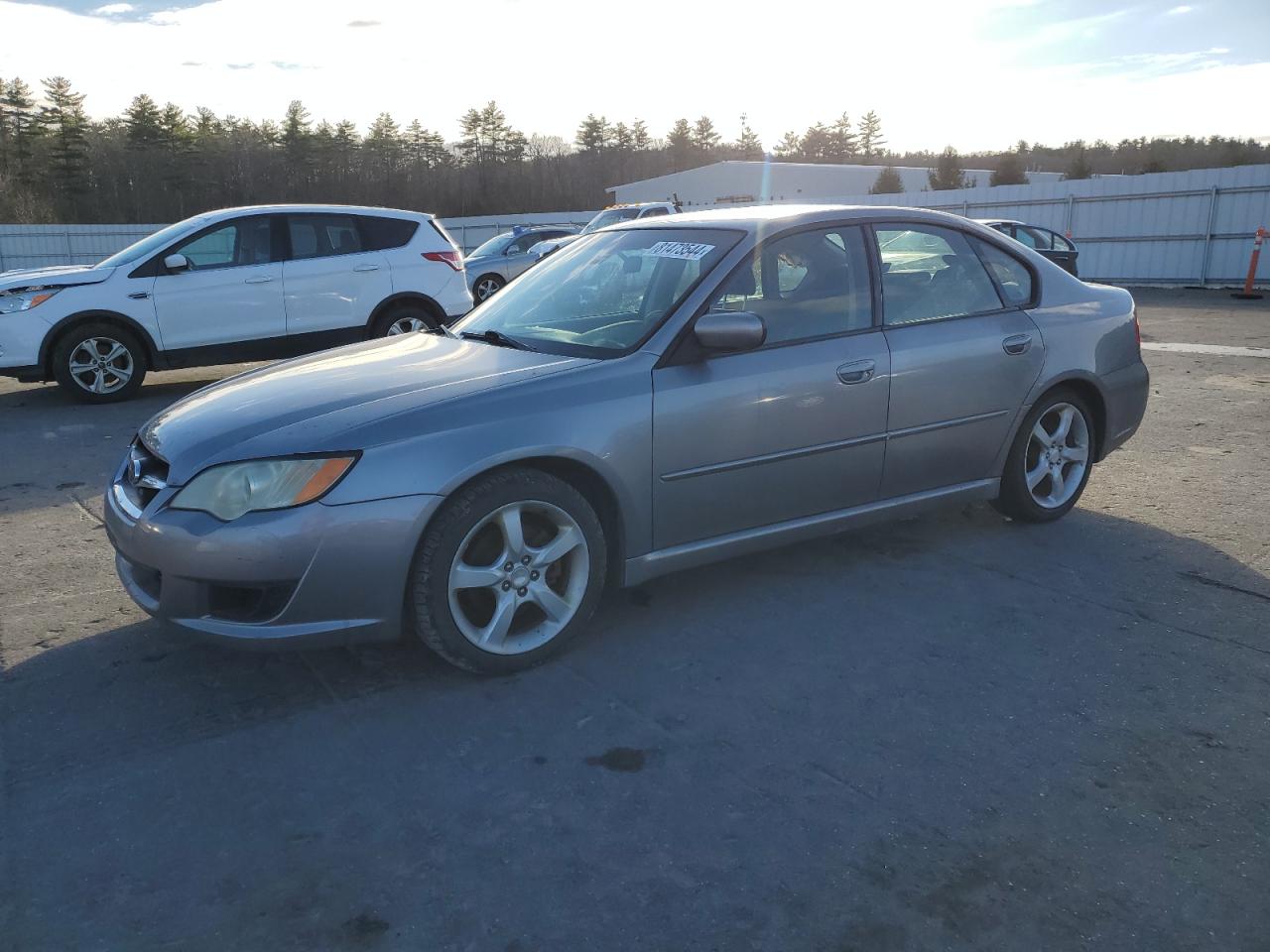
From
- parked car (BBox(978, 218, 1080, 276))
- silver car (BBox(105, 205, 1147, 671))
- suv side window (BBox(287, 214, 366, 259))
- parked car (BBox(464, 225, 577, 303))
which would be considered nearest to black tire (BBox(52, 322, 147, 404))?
suv side window (BBox(287, 214, 366, 259))

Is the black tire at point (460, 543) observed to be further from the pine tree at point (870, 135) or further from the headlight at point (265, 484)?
the pine tree at point (870, 135)

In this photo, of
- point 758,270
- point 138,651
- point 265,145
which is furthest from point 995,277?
point 265,145

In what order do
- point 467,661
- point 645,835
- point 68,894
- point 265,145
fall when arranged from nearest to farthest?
1. point 68,894
2. point 645,835
3. point 467,661
4. point 265,145

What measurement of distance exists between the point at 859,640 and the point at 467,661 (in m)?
1.44

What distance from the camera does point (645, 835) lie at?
257 cm

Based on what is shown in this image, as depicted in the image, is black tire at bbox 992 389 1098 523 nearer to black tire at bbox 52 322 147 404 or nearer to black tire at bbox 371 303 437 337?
black tire at bbox 371 303 437 337

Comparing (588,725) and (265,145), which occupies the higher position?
(265,145)

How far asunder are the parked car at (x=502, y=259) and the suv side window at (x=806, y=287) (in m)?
13.9

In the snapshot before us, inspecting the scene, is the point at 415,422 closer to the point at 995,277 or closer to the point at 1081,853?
the point at 1081,853

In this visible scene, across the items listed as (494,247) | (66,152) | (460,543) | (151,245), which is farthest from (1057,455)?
(66,152)

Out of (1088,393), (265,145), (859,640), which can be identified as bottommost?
(859,640)

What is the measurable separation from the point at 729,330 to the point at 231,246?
6.87 meters

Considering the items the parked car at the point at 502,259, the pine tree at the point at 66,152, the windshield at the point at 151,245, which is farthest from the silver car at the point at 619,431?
the pine tree at the point at 66,152

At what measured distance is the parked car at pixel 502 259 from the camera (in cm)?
1831
